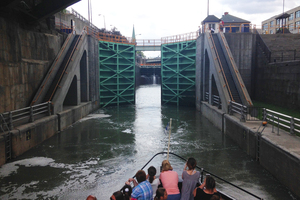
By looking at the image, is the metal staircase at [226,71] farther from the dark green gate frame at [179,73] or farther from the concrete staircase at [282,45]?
the dark green gate frame at [179,73]

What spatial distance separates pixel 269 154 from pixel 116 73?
21505 millimetres

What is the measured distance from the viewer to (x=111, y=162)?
10.5m

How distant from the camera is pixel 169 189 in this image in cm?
533

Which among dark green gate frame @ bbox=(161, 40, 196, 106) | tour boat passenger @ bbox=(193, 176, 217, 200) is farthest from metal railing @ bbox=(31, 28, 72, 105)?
dark green gate frame @ bbox=(161, 40, 196, 106)

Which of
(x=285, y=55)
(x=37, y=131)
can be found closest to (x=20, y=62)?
(x=37, y=131)

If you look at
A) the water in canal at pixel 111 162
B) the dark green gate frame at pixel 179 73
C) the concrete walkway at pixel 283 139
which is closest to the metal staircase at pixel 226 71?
the water in canal at pixel 111 162

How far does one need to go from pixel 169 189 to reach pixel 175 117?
1634 centimetres

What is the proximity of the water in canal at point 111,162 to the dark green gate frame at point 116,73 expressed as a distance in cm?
1058

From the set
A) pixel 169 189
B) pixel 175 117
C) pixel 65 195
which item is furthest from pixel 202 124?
pixel 169 189

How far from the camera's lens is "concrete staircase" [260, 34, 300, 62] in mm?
22409

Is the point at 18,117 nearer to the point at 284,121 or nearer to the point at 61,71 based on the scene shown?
the point at 61,71

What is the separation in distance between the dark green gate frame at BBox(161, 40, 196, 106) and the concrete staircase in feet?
22.9

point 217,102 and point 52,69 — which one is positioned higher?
point 52,69

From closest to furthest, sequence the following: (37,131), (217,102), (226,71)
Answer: (37,131) < (226,71) < (217,102)
